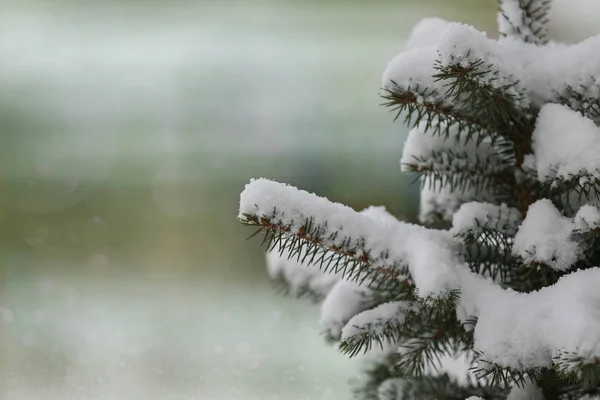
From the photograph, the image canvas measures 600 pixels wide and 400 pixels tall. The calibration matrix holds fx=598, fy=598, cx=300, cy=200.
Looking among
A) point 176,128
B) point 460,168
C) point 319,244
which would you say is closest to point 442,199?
point 460,168

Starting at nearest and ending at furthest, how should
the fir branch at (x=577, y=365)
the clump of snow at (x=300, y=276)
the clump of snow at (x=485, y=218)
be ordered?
the fir branch at (x=577, y=365), the clump of snow at (x=485, y=218), the clump of snow at (x=300, y=276)

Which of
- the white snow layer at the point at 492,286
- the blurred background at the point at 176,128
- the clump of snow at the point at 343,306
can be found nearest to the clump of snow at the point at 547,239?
the white snow layer at the point at 492,286

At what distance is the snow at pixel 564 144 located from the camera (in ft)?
1.01

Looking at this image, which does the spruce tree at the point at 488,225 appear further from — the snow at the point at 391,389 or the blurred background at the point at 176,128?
the blurred background at the point at 176,128

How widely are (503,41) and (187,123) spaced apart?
1651 mm

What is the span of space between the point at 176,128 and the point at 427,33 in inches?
64.0

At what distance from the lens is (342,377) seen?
0.53 metres

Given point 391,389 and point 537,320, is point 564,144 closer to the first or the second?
point 537,320

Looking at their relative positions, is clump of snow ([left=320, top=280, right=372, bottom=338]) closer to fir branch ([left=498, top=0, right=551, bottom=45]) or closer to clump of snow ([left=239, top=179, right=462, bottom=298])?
clump of snow ([left=239, top=179, right=462, bottom=298])

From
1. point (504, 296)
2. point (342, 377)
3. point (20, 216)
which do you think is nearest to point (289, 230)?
point (504, 296)

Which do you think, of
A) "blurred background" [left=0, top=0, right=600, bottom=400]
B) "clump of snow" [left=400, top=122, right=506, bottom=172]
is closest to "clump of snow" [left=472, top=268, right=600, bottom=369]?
"clump of snow" [left=400, top=122, right=506, bottom=172]

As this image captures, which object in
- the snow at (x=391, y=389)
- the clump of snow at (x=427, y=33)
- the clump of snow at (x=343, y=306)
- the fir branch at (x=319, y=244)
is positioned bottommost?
the snow at (x=391, y=389)

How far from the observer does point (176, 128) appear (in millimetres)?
1970

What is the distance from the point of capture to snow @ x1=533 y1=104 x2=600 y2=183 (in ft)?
1.01
